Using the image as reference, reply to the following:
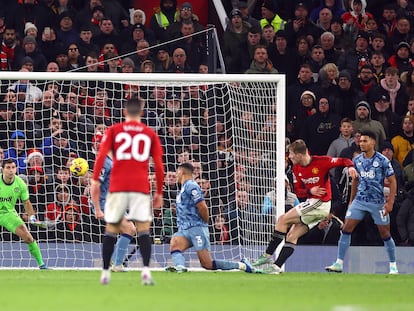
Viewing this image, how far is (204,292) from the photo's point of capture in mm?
13484

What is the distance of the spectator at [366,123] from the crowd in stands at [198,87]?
0.02m

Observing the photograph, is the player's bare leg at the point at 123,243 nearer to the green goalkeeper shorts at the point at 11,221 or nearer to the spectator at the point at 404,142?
the green goalkeeper shorts at the point at 11,221

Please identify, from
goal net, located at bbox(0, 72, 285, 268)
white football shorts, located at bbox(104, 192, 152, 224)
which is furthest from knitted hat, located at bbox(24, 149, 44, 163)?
white football shorts, located at bbox(104, 192, 152, 224)

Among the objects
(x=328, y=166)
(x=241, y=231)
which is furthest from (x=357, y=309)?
(x=241, y=231)

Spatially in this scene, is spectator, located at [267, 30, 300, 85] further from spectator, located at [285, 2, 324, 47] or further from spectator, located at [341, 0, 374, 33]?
spectator, located at [341, 0, 374, 33]

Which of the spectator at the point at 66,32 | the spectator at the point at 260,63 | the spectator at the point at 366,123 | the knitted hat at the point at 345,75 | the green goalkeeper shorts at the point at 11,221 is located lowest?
the green goalkeeper shorts at the point at 11,221

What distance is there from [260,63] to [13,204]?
6115 mm

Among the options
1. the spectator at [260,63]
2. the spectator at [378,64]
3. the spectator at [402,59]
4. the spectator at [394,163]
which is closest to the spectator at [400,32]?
the spectator at [402,59]

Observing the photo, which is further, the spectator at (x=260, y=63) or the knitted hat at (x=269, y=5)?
the knitted hat at (x=269, y=5)

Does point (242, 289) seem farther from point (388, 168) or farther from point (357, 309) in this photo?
point (388, 168)

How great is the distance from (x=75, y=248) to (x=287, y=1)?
8.46 meters

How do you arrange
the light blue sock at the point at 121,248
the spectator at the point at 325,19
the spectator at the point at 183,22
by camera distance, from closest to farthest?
the light blue sock at the point at 121,248
the spectator at the point at 183,22
the spectator at the point at 325,19

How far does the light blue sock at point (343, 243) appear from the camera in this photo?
61.9ft

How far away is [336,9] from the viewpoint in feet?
83.5
